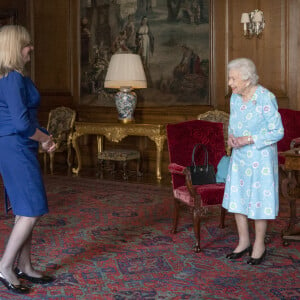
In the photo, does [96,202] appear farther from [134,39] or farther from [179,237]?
[134,39]

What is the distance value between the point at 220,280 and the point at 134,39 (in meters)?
6.24

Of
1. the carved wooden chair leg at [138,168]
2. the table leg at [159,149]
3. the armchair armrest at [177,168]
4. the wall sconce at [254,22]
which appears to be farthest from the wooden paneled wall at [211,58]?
the armchair armrest at [177,168]

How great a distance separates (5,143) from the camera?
339 centimetres

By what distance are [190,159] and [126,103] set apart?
3.67 m

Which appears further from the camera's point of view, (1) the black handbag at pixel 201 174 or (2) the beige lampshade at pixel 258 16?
(2) the beige lampshade at pixel 258 16

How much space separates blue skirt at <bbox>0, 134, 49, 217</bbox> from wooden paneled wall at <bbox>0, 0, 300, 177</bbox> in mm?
5118

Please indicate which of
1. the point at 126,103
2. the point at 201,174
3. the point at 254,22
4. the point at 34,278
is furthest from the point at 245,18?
the point at 34,278

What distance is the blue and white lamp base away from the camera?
28.6 feet

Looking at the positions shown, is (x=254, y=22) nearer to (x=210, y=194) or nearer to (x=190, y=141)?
(x=190, y=141)

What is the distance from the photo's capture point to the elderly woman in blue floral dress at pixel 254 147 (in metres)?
4.06

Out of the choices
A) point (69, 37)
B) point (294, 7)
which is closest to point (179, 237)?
point (294, 7)

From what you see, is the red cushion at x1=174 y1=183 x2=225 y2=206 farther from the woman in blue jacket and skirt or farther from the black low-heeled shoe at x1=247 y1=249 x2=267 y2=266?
the woman in blue jacket and skirt

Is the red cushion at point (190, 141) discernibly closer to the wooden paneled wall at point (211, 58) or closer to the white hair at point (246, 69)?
the white hair at point (246, 69)

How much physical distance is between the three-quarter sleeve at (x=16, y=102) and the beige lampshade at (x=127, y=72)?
5.35 m
